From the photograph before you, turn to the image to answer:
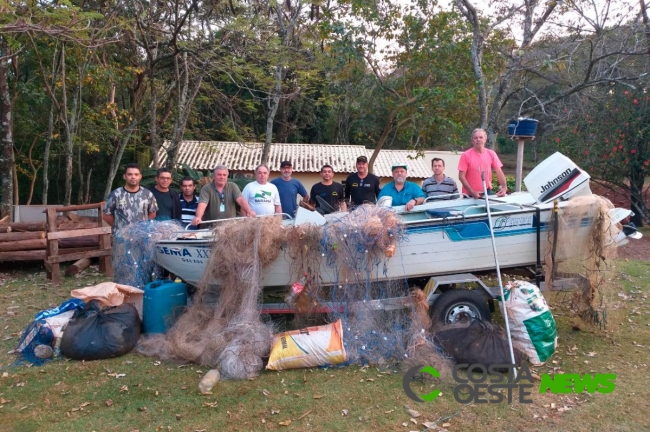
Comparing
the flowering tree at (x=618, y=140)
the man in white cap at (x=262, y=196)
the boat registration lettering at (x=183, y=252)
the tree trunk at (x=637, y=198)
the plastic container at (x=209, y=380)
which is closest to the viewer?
the plastic container at (x=209, y=380)

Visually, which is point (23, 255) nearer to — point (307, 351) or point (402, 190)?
point (307, 351)

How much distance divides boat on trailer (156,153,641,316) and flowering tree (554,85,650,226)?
10114mm

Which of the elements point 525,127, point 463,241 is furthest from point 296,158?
point 463,241

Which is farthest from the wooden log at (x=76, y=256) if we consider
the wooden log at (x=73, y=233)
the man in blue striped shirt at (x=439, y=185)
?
the man in blue striped shirt at (x=439, y=185)

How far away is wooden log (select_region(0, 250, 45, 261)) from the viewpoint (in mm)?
8281

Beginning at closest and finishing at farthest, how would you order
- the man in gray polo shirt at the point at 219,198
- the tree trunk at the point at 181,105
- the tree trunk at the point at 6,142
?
the man in gray polo shirt at the point at 219,198 < the tree trunk at the point at 6,142 < the tree trunk at the point at 181,105

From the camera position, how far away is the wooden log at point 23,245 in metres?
8.30

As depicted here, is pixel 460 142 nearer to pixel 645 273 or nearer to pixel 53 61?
pixel 645 273

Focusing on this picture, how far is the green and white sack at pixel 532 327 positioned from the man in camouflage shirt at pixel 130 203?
13.8 ft

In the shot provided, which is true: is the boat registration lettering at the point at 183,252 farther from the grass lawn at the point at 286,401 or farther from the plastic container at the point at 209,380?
the plastic container at the point at 209,380

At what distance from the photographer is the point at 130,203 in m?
5.92

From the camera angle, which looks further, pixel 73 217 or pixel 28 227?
pixel 73 217

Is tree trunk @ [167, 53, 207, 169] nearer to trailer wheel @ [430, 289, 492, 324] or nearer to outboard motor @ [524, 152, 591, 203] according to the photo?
outboard motor @ [524, 152, 591, 203]

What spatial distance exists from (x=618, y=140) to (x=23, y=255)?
14.6 meters
